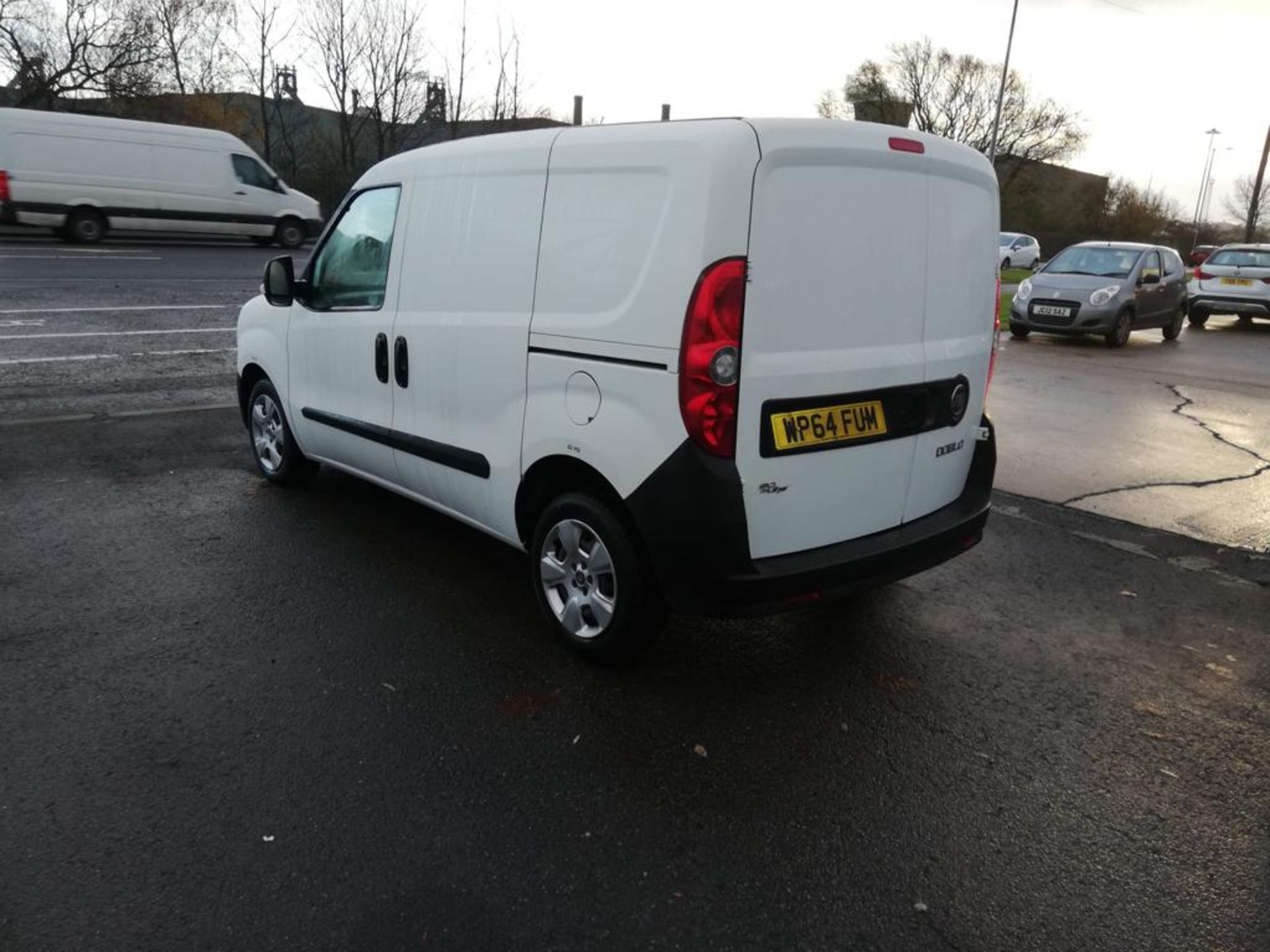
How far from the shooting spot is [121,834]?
2521 millimetres

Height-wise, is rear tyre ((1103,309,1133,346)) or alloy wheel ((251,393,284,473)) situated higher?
rear tyre ((1103,309,1133,346))

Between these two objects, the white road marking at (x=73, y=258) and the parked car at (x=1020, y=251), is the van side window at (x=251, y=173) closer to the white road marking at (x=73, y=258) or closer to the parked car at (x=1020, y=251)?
the white road marking at (x=73, y=258)

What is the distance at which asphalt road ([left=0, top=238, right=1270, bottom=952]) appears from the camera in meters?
2.33

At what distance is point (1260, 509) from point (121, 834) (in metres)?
6.58

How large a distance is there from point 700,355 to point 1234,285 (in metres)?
19.4

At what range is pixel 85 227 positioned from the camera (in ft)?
64.9

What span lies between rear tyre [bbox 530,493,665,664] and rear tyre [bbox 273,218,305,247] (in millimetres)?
21877

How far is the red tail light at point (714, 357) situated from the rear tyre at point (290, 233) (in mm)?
22576

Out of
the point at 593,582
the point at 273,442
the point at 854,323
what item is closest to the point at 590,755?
the point at 593,582

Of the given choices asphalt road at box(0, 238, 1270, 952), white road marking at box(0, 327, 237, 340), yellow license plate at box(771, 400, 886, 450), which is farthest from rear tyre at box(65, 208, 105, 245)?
yellow license plate at box(771, 400, 886, 450)

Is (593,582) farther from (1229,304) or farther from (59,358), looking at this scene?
(1229,304)

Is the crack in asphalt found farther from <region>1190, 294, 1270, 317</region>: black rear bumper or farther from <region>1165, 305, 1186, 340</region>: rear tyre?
<region>1190, 294, 1270, 317</region>: black rear bumper

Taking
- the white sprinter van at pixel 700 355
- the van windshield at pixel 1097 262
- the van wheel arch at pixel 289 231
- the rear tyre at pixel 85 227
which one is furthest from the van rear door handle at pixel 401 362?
the van wheel arch at pixel 289 231

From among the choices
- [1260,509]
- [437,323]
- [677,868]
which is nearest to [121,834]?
[677,868]
